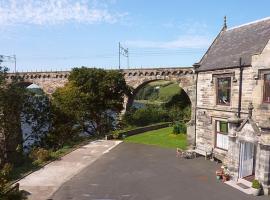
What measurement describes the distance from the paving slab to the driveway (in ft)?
1.84

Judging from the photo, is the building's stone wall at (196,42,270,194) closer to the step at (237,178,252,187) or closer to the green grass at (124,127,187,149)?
the step at (237,178,252,187)

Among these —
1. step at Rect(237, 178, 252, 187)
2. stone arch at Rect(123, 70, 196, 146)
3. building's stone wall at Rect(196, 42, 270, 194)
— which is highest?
stone arch at Rect(123, 70, 196, 146)

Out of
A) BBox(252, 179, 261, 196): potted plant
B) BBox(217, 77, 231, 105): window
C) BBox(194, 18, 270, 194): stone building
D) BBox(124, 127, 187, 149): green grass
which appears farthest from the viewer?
BBox(124, 127, 187, 149): green grass

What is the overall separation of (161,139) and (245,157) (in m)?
15.4

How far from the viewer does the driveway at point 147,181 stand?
17.8 m

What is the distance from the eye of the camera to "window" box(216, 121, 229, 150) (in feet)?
81.8

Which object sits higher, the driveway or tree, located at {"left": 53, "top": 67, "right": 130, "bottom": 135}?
tree, located at {"left": 53, "top": 67, "right": 130, "bottom": 135}

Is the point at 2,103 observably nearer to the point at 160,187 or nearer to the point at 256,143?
the point at 160,187

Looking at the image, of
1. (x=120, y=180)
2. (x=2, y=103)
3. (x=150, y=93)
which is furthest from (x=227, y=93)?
(x=150, y=93)

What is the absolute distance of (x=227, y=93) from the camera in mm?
25062

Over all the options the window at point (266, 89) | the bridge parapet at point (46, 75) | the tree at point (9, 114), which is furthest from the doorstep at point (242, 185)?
the bridge parapet at point (46, 75)

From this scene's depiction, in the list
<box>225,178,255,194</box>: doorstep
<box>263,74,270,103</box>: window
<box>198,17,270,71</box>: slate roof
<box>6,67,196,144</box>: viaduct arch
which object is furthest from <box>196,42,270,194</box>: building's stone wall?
<box>6,67,196,144</box>: viaduct arch

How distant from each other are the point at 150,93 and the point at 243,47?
116394 millimetres

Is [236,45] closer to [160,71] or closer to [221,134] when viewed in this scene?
[221,134]
